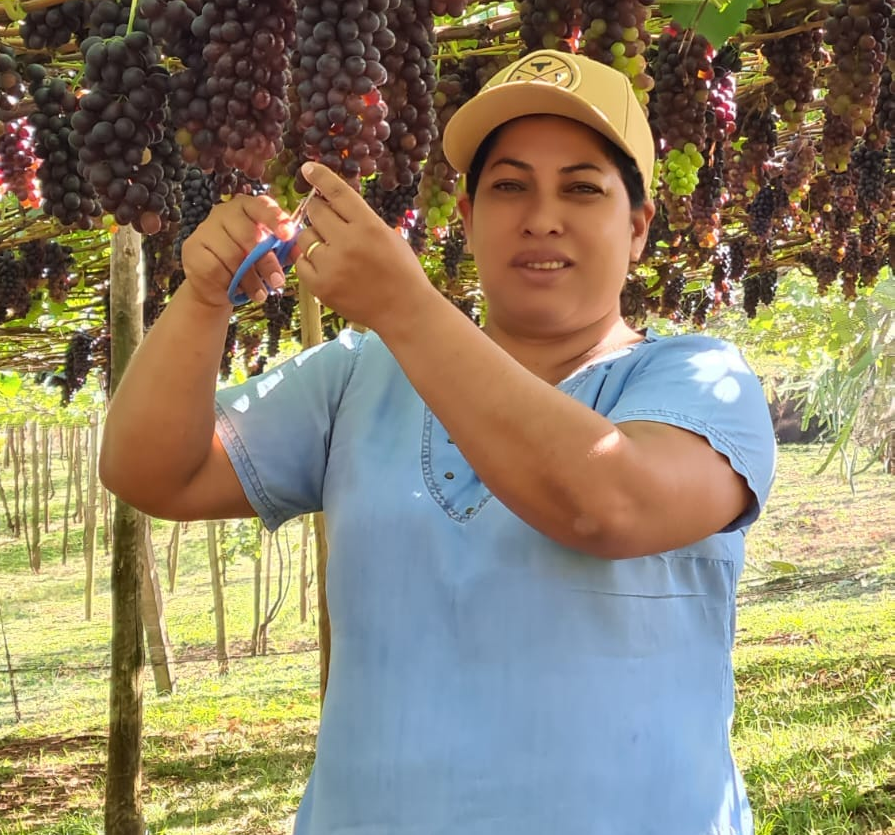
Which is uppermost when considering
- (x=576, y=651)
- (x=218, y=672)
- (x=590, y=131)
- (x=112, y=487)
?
(x=590, y=131)

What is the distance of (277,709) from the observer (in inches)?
288

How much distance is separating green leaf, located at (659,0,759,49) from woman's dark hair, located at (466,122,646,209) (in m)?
0.47

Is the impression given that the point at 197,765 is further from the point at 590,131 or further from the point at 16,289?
the point at 590,131

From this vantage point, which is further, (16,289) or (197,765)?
(197,765)

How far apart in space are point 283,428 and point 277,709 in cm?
652

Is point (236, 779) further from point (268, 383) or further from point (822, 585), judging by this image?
point (822, 585)

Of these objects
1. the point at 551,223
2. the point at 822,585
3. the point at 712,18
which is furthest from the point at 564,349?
the point at 822,585

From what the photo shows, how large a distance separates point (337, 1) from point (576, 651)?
0.67m

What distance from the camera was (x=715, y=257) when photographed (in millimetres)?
5527

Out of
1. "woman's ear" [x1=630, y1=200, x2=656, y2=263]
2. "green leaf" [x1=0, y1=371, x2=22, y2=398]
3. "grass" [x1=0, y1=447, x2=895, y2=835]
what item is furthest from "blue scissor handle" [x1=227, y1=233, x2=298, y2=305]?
"green leaf" [x1=0, y1=371, x2=22, y2=398]

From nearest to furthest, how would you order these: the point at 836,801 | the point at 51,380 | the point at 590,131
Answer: the point at 590,131
the point at 836,801
the point at 51,380

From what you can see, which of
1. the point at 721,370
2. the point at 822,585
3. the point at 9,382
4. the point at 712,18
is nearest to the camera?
the point at 721,370

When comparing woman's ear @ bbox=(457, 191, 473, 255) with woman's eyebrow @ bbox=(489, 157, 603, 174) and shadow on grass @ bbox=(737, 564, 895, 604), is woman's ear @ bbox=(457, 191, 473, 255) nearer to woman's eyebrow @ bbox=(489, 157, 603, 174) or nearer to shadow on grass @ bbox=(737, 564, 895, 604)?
woman's eyebrow @ bbox=(489, 157, 603, 174)

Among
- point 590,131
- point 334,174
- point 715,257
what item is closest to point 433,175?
point 590,131
